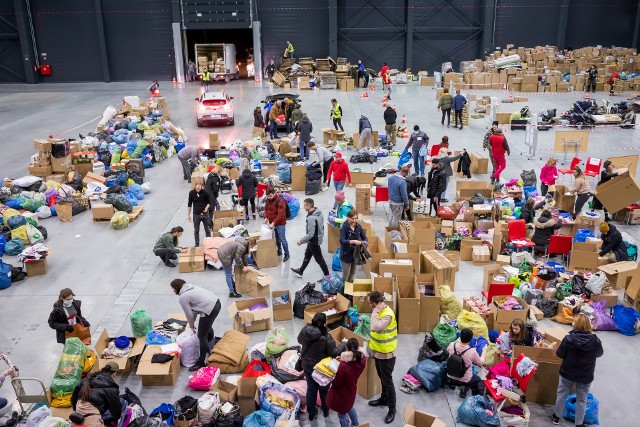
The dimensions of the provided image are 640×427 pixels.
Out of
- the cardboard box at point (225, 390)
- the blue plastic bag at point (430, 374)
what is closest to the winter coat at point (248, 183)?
the cardboard box at point (225, 390)

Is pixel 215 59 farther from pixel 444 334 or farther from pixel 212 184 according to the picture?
pixel 444 334

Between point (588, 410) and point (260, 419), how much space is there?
3941 mm

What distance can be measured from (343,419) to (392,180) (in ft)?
20.0

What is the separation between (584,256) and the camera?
417 inches

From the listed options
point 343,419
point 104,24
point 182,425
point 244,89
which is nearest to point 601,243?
point 343,419

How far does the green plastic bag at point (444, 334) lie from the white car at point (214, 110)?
16846 mm

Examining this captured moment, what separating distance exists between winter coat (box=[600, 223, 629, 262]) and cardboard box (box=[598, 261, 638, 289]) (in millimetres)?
338

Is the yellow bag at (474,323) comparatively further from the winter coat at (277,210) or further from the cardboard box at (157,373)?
the cardboard box at (157,373)

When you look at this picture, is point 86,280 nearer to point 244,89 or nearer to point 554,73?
point 244,89

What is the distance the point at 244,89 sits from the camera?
34219mm

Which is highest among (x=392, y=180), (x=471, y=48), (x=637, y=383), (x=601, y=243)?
(x=471, y=48)

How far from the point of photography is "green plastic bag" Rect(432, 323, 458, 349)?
8.31m

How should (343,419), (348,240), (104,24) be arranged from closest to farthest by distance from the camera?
(343,419), (348,240), (104,24)

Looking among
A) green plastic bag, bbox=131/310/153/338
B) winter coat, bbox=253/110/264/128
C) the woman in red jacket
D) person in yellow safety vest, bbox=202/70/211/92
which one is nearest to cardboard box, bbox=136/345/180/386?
green plastic bag, bbox=131/310/153/338
